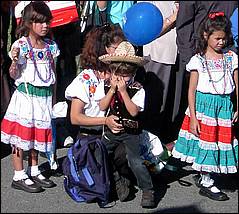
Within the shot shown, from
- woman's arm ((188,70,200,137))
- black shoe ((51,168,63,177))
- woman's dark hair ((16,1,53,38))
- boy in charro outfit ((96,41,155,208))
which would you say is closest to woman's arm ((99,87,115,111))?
boy in charro outfit ((96,41,155,208))

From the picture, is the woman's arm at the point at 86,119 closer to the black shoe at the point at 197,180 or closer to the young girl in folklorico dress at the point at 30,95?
the young girl in folklorico dress at the point at 30,95

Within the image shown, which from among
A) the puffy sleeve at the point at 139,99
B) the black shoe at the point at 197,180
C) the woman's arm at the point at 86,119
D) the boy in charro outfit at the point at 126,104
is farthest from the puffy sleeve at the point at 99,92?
the black shoe at the point at 197,180

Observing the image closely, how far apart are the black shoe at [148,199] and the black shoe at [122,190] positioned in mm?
133

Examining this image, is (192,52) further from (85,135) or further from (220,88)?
(85,135)

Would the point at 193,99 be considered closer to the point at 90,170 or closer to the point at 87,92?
the point at 87,92

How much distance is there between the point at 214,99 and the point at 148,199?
33.9 inches

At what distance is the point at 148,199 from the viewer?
4512 mm

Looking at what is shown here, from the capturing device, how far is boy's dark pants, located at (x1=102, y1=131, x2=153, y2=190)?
4.54m

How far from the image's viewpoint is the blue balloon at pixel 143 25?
16.2ft

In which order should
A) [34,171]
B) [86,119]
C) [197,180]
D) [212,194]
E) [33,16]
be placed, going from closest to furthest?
[86,119] < [33,16] < [212,194] < [34,171] < [197,180]

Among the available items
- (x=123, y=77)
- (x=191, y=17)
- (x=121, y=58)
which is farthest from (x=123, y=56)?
(x=191, y=17)

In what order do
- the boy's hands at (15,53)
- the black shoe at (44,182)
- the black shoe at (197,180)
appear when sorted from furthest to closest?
the black shoe at (197,180)
the black shoe at (44,182)
the boy's hands at (15,53)

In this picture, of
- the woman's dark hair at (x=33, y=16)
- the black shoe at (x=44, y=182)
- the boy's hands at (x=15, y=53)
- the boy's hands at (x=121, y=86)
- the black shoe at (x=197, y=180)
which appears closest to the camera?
the boy's hands at (x=121, y=86)

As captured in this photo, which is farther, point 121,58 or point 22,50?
point 22,50
